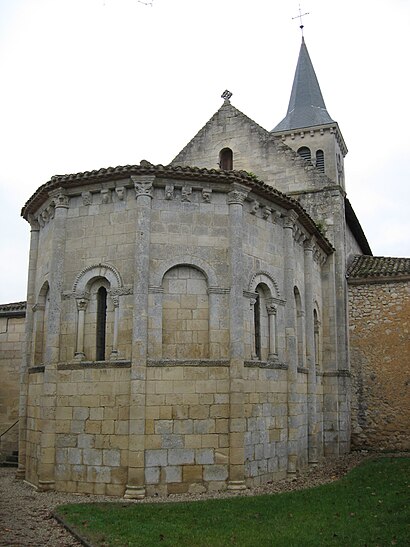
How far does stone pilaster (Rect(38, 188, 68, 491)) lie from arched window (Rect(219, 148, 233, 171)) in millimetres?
8026

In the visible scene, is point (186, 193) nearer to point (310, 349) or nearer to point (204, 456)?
point (204, 456)

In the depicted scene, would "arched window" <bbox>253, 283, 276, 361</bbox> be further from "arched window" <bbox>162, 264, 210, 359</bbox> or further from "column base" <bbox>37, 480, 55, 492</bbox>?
"column base" <bbox>37, 480, 55, 492</bbox>

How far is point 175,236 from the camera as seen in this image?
12758 mm

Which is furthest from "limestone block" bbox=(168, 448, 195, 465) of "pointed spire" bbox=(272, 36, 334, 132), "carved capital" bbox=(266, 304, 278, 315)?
"pointed spire" bbox=(272, 36, 334, 132)

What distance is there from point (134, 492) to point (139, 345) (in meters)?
2.87

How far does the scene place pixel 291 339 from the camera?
1432 cm

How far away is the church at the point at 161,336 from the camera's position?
39.0ft

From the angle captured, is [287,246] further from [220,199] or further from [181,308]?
[181,308]

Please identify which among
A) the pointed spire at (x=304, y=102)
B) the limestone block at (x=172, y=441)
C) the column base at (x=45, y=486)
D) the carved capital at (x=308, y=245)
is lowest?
the column base at (x=45, y=486)

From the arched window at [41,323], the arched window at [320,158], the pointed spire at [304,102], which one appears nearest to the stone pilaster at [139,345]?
the arched window at [41,323]

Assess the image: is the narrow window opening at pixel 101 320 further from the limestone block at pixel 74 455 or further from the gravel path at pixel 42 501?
the gravel path at pixel 42 501

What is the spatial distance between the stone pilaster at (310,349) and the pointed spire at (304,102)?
37.6ft

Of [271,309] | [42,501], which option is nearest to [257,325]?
[271,309]

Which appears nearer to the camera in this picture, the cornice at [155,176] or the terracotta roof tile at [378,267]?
the cornice at [155,176]
